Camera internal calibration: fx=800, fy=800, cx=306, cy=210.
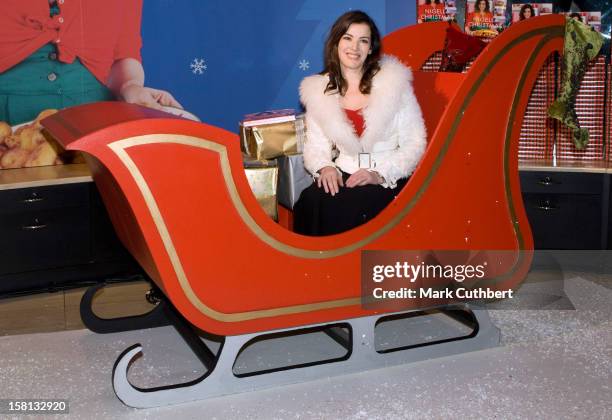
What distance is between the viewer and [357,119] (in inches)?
114

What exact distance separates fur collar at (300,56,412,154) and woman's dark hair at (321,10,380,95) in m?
0.03

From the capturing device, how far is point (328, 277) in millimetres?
2535

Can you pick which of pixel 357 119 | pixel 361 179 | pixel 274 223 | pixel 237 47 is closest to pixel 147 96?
pixel 237 47

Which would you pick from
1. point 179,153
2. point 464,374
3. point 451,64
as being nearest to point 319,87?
point 451,64

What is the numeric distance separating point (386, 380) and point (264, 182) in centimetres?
77

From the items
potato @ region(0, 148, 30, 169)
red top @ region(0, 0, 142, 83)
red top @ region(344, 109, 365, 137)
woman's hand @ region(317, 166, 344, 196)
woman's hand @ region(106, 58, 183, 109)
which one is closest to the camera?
woman's hand @ region(317, 166, 344, 196)

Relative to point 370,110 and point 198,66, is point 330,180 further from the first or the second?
point 198,66

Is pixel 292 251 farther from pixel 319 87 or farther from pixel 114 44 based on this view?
pixel 114 44

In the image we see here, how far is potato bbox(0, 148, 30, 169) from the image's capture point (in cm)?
394

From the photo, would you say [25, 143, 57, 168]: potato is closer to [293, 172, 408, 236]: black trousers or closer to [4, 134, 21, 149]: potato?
[4, 134, 21, 149]: potato

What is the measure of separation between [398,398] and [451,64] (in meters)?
1.43

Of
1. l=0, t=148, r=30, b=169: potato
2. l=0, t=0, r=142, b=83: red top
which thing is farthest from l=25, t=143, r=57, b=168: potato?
l=0, t=0, r=142, b=83: red top

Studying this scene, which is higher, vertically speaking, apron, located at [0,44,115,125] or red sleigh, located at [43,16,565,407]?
apron, located at [0,44,115,125]

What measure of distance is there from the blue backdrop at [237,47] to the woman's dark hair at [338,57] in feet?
4.32
